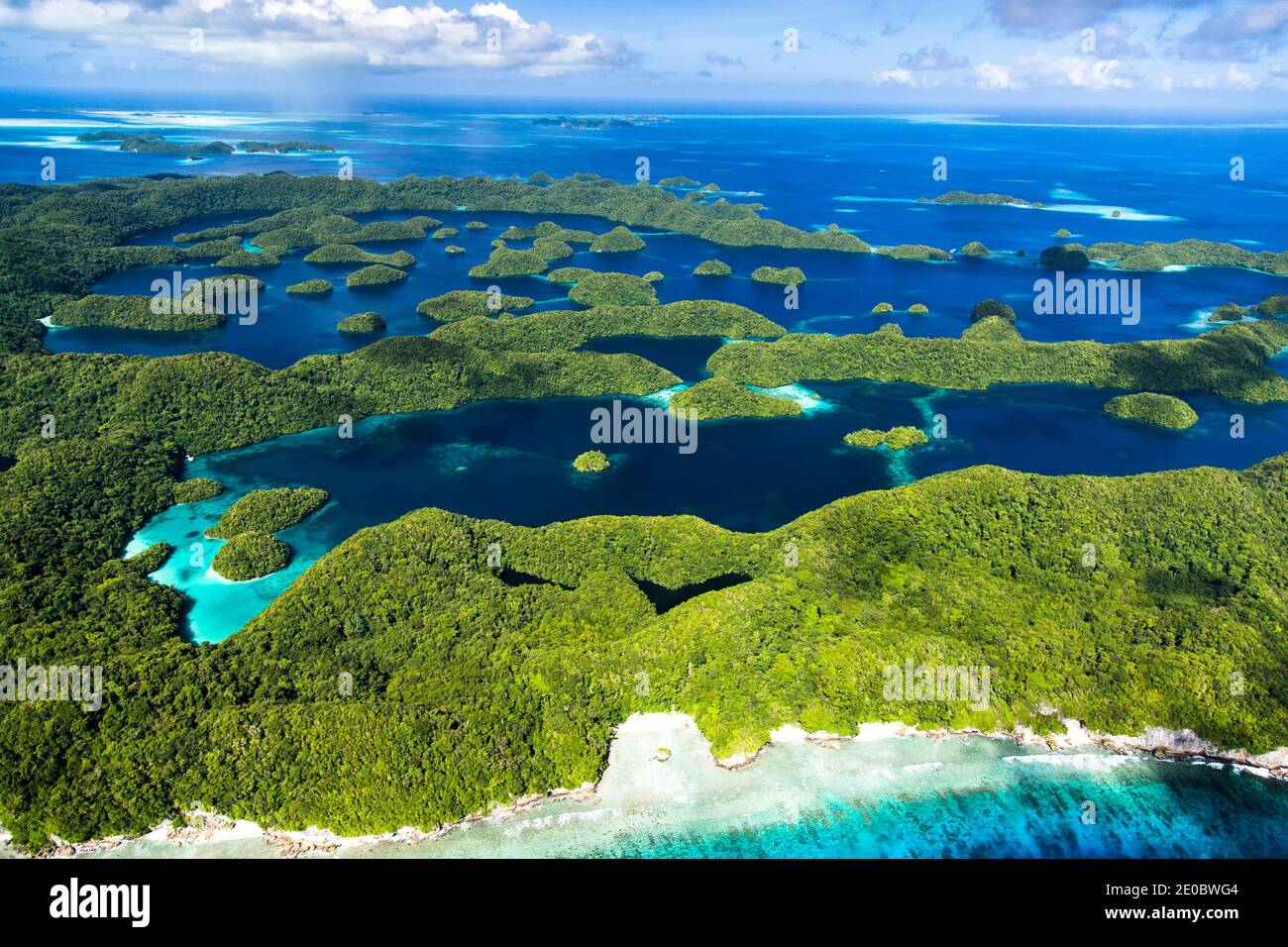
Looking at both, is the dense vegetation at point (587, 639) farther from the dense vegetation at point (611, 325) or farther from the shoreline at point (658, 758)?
the dense vegetation at point (611, 325)

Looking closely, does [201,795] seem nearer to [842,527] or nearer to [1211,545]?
[842,527]

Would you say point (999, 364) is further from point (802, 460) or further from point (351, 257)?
point (351, 257)

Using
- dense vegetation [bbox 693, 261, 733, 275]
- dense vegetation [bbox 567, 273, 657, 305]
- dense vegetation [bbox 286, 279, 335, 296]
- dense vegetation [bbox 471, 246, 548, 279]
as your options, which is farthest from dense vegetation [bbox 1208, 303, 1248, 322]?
dense vegetation [bbox 286, 279, 335, 296]

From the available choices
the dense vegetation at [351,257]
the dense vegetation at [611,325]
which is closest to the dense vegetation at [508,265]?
the dense vegetation at [351,257]

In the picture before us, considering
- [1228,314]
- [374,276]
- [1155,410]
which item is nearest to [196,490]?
[374,276]

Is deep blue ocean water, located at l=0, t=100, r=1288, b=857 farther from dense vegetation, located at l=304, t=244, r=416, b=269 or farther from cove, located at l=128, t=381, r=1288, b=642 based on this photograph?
dense vegetation, located at l=304, t=244, r=416, b=269
